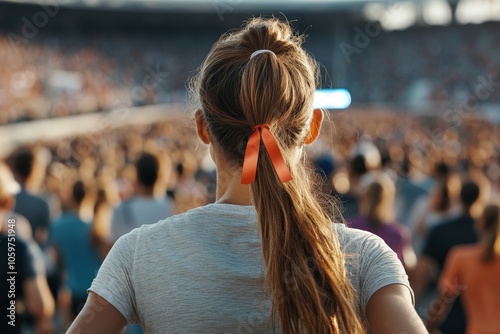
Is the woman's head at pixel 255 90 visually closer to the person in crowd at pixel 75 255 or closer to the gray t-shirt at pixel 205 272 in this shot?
the gray t-shirt at pixel 205 272

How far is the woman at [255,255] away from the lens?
1801 millimetres

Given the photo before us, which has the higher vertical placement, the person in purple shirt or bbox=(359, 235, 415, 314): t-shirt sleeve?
bbox=(359, 235, 415, 314): t-shirt sleeve

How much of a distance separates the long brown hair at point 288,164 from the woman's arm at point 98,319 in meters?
0.31

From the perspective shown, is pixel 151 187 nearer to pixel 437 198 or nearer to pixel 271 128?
pixel 437 198

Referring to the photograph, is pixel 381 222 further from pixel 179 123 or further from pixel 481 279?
pixel 179 123

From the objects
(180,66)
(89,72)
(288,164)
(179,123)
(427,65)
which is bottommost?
(179,123)

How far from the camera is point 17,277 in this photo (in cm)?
453

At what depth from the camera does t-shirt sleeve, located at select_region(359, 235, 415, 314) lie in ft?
5.92

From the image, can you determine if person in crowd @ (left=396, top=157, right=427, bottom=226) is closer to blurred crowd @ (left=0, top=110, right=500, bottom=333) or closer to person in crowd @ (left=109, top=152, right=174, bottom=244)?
blurred crowd @ (left=0, top=110, right=500, bottom=333)

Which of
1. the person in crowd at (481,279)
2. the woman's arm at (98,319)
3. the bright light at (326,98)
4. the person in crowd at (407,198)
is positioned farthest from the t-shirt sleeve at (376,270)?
the person in crowd at (407,198)

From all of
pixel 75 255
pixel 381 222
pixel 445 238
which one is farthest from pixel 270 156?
pixel 75 255

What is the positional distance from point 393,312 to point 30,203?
16.3ft

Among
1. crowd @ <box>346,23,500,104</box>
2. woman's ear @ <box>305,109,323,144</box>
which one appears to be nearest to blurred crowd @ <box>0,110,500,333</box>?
woman's ear @ <box>305,109,323,144</box>

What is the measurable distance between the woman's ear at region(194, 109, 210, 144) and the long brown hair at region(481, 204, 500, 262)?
348 cm
